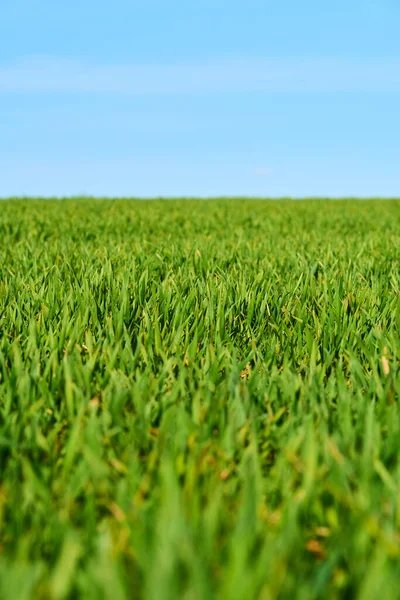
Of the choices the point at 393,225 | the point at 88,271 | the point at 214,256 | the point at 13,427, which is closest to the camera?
the point at 13,427

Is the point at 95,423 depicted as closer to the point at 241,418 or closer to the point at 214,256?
the point at 241,418

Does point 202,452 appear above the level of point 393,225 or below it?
below

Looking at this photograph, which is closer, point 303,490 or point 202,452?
point 303,490

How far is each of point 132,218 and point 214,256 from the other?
4.64m

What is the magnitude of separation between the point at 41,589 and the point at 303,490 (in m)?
0.43

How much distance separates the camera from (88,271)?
3275mm

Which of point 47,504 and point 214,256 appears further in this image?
point 214,256

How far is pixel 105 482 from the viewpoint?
3.42 feet

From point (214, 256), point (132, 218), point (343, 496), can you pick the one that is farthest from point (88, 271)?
point (132, 218)

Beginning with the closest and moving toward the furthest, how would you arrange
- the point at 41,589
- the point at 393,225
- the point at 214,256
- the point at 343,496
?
1. the point at 41,589
2. the point at 343,496
3. the point at 214,256
4. the point at 393,225

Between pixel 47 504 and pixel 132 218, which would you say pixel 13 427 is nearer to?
pixel 47 504

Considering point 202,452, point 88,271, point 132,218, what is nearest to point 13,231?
point 132,218

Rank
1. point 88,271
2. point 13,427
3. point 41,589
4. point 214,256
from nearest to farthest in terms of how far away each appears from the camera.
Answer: point 41,589 < point 13,427 < point 88,271 < point 214,256

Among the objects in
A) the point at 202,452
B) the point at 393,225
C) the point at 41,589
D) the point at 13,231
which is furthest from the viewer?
the point at 393,225
